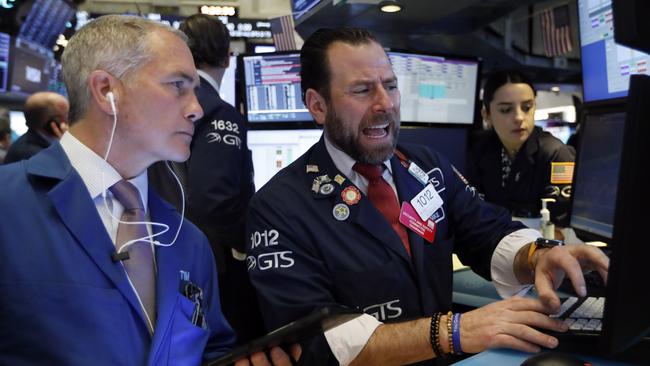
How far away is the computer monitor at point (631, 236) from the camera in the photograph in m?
0.59

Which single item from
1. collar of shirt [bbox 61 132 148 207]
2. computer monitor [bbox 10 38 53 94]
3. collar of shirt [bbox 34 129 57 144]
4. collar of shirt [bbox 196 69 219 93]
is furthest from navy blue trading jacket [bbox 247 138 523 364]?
computer monitor [bbox 10 38 53 94]

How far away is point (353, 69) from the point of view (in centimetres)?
147

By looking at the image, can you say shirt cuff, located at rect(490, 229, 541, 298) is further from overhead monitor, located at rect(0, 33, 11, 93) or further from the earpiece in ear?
overhead monitor, located at rect(0, 33, 11, 93)

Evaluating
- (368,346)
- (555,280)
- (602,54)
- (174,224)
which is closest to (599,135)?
(602,54)

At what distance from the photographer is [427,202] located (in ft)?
4.89

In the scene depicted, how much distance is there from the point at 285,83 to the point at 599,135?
1.49m

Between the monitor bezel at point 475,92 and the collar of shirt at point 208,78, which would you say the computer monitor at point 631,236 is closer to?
the collar of shirt at point 208,78

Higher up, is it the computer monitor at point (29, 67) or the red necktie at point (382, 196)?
the computer monitor at point (29, 67)

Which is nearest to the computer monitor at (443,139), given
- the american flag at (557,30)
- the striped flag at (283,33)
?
the striped flag at (283,33)

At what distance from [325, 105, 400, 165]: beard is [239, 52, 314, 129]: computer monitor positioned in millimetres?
1251

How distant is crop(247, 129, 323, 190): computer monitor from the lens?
9.08 ft

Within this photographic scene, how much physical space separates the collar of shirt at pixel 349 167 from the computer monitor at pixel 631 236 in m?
0.86

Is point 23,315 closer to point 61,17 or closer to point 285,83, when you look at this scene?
point 285,83

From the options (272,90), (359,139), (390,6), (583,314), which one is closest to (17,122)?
(272,90)
